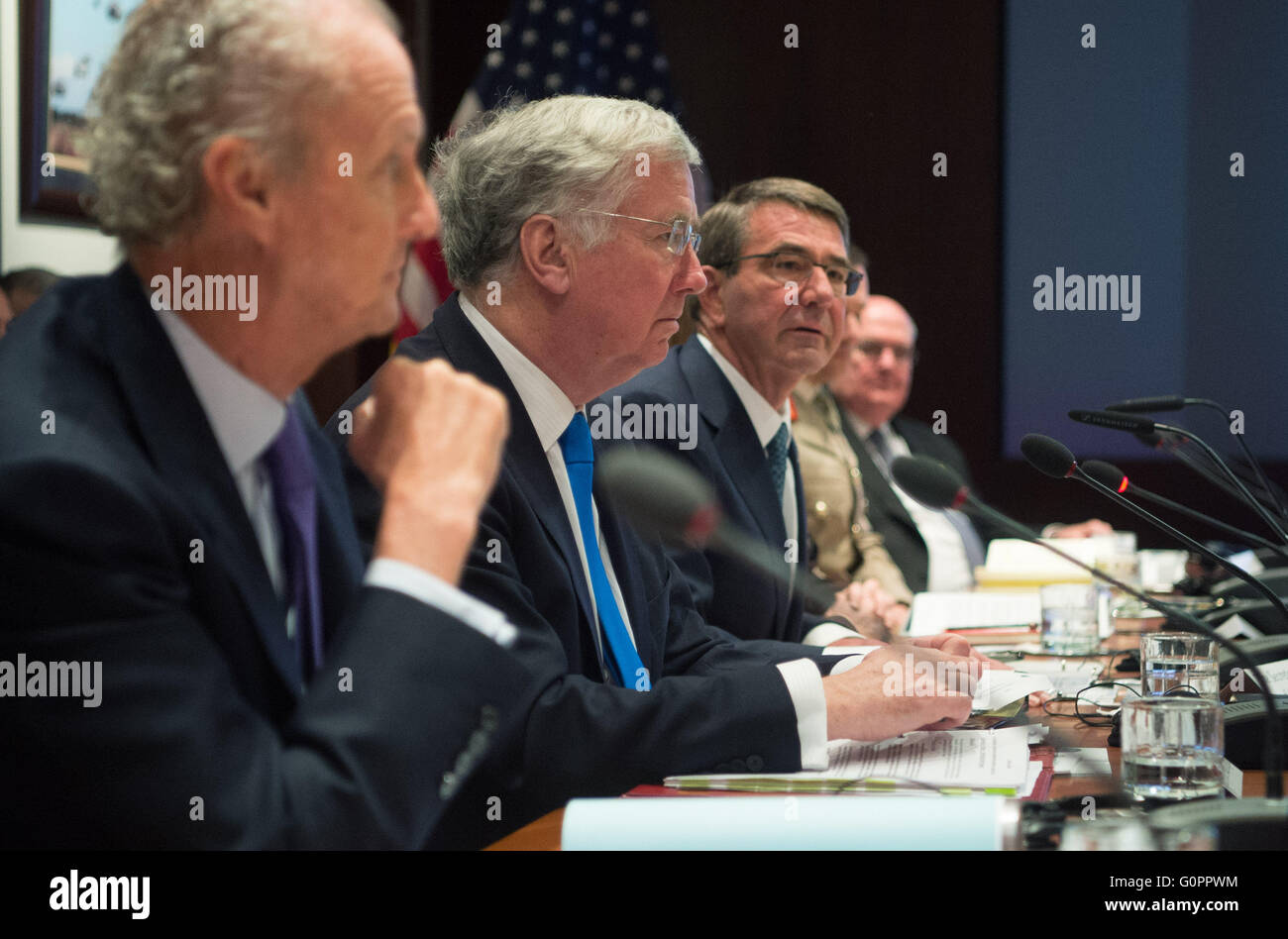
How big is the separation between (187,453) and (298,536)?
0.13 meters

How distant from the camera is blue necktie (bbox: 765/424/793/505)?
2420mm

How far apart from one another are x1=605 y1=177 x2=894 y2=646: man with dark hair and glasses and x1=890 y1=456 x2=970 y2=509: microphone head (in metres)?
0.70

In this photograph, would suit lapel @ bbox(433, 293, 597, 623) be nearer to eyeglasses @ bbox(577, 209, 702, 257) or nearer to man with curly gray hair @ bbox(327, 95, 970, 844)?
man with curly gray hair @ bbox(327, 95, 970, 844)

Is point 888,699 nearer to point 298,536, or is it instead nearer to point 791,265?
point 298,536

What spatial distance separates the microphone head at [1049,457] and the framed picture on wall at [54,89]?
9.07 ft

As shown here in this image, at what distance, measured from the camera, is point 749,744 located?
131 cm

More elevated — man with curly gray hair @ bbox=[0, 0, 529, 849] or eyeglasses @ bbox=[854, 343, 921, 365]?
eyeglasses @ bbox=[854, 343, 921, 365]

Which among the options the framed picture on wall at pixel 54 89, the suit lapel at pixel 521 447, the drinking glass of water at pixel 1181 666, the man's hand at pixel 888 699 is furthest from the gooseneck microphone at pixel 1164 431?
the framed picture on wall at pixel 54 89

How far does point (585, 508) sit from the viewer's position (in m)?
1.59

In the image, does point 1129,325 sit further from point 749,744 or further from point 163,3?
point 163,3

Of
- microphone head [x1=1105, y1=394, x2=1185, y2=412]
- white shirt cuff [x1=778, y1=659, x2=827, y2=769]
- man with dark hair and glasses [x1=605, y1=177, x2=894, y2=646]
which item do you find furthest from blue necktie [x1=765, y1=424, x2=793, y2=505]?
white shirt cuff [x1=778, y1=659, x2=827, y2=769]

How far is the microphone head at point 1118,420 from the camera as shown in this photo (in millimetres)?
1693

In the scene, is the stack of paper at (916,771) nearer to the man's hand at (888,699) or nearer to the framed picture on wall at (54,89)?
the man's hand at (888,699)
